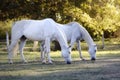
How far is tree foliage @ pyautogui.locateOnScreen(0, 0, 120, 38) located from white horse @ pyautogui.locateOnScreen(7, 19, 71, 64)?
10.7 metres

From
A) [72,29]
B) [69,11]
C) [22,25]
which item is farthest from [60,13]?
[22,25]

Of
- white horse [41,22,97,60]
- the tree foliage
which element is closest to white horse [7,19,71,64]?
white horse [41,22,97,60]

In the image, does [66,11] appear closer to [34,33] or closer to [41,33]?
[34,33]

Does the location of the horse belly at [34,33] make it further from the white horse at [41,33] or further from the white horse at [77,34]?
the white horse at [77,34]

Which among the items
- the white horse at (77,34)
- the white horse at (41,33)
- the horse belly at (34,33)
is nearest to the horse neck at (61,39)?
the white horse at (41,33)

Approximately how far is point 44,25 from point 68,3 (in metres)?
12.5

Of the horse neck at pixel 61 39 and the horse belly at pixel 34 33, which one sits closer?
the horse neck at pixel 61 39

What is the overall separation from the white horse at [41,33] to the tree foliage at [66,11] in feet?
35.0

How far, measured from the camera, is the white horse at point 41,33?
54.7 feet

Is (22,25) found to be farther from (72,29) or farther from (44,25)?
(72,29)

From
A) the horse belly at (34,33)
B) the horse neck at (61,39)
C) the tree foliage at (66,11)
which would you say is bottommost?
the horse neck at (61,39)

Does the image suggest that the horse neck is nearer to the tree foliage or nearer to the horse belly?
the horse belly

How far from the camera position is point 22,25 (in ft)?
58.9

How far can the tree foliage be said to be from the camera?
2894 cm
